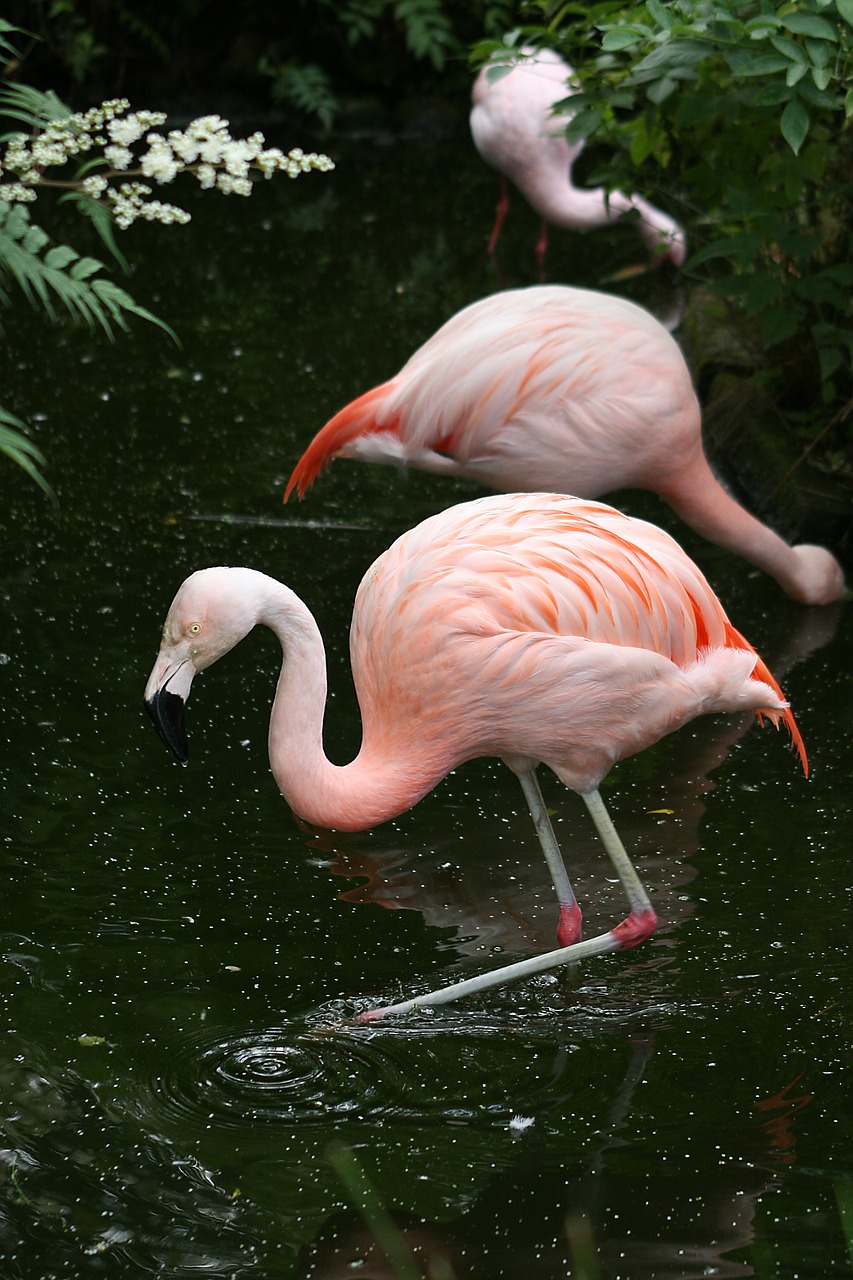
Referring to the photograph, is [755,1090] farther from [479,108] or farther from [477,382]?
[479,108]

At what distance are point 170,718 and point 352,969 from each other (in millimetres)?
625

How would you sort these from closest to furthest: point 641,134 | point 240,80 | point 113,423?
1. point 641,134
2. point 113,423
3. point 240,80

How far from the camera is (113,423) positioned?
5.29 metres

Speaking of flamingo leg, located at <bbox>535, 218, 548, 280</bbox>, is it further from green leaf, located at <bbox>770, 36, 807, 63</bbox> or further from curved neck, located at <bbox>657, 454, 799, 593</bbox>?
green leaf, located at <bbox>770, 36, 807, 63</bbox>

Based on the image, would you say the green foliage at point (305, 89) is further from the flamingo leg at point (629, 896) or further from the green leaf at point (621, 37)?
the flamingo leg at point (629, 896)

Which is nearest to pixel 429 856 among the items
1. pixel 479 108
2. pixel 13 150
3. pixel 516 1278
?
pixel 516 1278

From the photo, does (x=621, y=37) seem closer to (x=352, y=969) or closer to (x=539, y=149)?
(x=352, y=969)

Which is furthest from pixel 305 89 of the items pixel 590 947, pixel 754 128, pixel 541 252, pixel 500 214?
pixel 590 947

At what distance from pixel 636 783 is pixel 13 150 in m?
1.97

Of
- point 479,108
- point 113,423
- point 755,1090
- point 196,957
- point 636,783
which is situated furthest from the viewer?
point 479,108

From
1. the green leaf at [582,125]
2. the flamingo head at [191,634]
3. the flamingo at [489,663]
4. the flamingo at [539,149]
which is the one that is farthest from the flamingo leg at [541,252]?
the flamingo head at [191,634]

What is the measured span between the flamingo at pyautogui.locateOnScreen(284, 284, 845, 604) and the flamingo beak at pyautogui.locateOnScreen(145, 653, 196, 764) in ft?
4.37

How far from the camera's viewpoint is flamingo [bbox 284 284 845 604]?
367 centimetres

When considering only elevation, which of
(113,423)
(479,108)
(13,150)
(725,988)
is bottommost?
(113,423)
